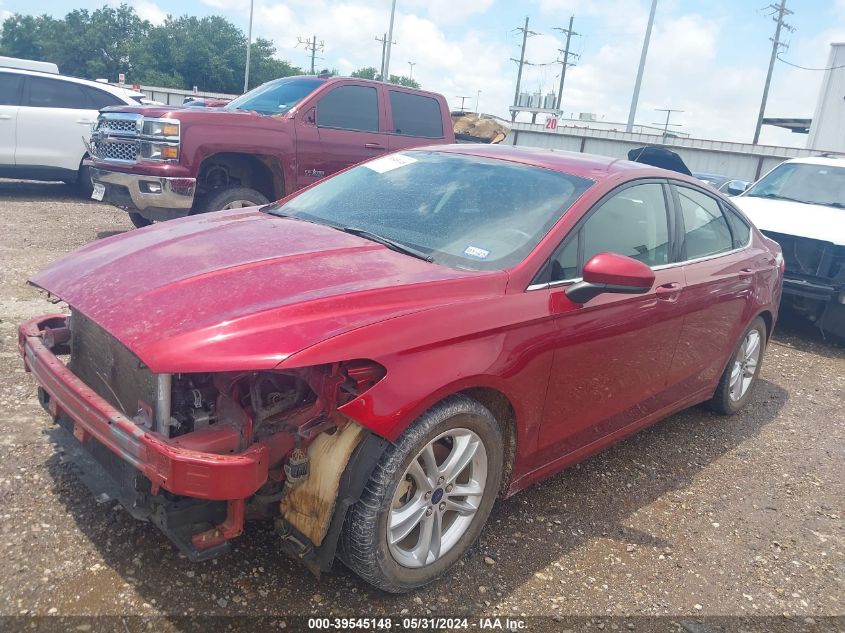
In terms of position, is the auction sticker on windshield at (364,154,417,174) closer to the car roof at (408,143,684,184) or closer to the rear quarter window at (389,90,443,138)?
the car roof at (408,143,684,184)

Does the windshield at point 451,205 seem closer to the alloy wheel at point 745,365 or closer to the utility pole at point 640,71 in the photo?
the alloy wheel at point 745,365

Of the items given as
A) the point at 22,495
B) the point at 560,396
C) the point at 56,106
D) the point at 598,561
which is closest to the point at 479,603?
the point at 598,561

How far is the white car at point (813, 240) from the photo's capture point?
6.71 m

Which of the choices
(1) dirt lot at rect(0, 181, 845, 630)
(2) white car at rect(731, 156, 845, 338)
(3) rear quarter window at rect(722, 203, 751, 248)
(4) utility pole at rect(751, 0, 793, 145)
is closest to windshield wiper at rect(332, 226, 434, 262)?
(1) dirt lot at rect(0, 181, 845, 630)

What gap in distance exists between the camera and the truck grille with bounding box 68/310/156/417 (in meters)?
2.38

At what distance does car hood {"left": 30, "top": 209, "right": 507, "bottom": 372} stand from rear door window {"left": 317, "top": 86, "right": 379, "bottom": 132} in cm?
489

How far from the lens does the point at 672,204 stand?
152 inches

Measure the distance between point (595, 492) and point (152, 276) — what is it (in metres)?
2.45

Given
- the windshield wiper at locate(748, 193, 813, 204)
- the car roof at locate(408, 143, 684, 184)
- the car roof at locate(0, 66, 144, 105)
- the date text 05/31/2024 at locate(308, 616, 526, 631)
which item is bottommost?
the date text 05/31/2024 at locate(308, 616, 526, 631)

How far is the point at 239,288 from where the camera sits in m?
2.42

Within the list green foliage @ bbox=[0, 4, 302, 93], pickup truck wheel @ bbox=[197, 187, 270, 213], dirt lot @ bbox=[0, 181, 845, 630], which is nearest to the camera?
dirt lot @ bbox=[0, 181, 845, 630]

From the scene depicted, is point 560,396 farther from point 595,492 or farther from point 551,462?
point 595,492

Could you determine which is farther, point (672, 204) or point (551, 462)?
point (672, 204)

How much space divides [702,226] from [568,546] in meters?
2.19
